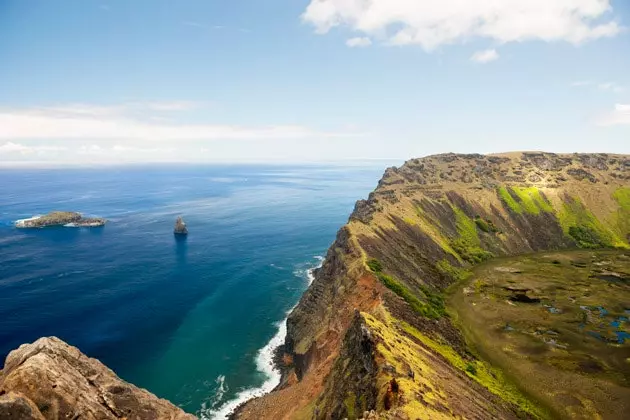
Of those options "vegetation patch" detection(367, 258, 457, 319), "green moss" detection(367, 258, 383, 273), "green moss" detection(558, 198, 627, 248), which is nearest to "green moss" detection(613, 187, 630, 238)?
"green moss" detection(558, 198, 627, 248)

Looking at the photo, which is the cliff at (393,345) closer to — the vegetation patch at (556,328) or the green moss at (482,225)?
the green moss at (482,225)

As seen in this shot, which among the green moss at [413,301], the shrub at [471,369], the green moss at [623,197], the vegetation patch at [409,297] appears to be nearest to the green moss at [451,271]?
the vegetation patch at [409,297]

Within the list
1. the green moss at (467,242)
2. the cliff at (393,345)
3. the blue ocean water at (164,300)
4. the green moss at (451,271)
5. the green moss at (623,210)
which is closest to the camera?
the cliff at (393,345)

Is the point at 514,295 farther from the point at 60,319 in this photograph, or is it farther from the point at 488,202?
the point at 60,319

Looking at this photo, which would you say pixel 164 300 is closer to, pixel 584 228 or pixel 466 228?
pixel 466 228

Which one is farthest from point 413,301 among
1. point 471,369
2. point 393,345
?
point 393,345
